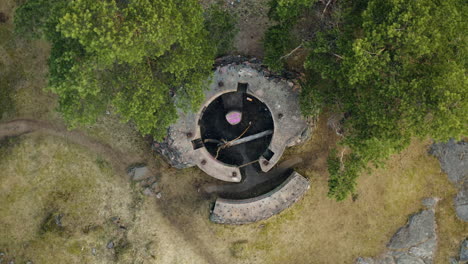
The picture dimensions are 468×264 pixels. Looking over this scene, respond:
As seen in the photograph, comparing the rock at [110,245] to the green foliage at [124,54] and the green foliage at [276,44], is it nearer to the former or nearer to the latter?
the green foliage at [124,54]

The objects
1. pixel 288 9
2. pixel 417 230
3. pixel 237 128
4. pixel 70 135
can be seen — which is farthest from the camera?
pixel 237 128

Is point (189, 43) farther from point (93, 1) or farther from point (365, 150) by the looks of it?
point (365, 150)

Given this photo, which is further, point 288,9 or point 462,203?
point 462,203

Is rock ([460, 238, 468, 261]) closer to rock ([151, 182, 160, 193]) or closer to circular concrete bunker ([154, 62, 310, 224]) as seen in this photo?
circular concrete bunker ([154, 62, 310, 224])

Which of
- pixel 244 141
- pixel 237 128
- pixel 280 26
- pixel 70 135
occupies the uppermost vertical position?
pixel 280 26

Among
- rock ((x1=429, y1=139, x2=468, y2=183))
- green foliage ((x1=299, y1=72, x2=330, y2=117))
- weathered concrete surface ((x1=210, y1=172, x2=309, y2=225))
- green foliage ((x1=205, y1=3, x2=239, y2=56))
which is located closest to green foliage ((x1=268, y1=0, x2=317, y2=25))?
green foliage ((x1=205, y1=3, x2=239, y2=56))

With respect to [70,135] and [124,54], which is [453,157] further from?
[70,135]

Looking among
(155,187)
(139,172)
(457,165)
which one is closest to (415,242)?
(457,165)

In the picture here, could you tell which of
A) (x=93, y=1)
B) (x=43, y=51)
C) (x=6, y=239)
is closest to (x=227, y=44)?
(x=93, y=1)
